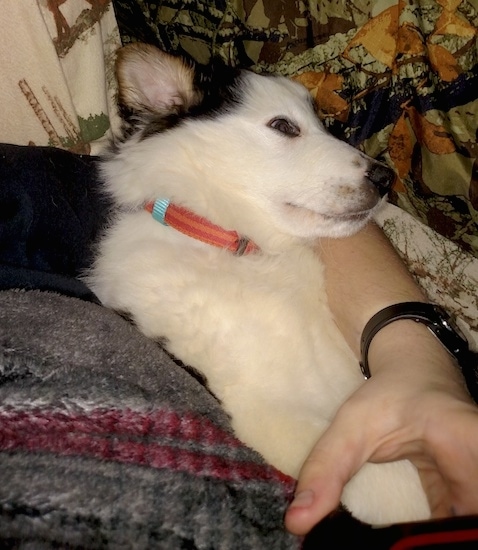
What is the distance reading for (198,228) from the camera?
1.68 m

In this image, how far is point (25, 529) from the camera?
0.76 metres

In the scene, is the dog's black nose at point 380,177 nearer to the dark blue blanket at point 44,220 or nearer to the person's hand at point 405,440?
the person's hand at point 405,440

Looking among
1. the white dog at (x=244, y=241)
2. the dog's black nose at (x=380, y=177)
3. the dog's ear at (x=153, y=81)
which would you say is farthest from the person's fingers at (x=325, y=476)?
the dog's ear at (x=153, y=81)

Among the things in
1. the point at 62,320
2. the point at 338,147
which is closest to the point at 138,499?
the point at 62,320

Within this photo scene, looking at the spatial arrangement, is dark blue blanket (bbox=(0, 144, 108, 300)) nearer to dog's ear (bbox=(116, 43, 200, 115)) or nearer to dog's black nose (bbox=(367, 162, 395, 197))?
dog's ear (bbox=(116, 43, 200, 115))

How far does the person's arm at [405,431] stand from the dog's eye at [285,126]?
790 millimetres

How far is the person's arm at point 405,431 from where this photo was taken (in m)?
1.05

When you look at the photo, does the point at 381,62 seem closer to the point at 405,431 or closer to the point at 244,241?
the point at 244,241

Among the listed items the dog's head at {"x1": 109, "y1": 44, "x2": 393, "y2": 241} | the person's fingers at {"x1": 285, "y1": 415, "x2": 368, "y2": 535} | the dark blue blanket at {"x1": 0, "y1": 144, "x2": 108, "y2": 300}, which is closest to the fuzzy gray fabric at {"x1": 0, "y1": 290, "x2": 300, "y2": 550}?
the person's fingers at {"x1": 285, "y1": 415, "x2": 368, "y2": 535}

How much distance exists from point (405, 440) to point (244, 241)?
2.70ft

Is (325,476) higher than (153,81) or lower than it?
lower

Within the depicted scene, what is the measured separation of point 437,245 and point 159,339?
50.2 inches

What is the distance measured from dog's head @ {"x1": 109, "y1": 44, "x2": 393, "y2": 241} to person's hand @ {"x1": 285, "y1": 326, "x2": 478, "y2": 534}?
63 centimetres

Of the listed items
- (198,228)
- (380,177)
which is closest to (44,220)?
(198,228)
